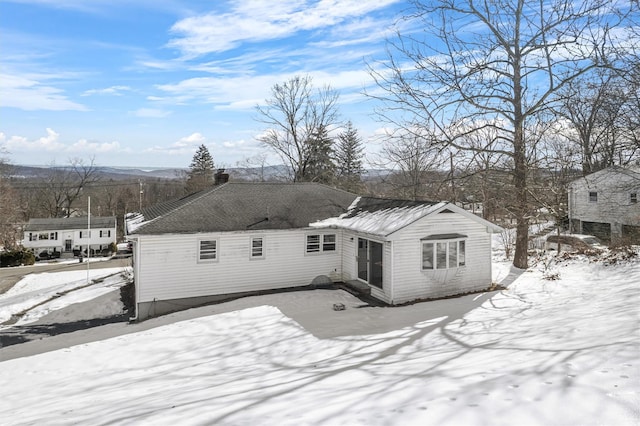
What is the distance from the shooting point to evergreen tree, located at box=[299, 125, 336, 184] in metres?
35.3

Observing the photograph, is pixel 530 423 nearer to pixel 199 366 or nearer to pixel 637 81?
pixel 199 366

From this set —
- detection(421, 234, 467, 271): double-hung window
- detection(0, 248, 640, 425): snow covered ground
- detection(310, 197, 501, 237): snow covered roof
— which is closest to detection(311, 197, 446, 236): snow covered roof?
detection(310, 197, 501, 237): snow covered roof

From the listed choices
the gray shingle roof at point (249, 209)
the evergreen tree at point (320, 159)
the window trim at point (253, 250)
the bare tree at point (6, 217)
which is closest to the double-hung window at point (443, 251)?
the gray shingle roof at point (249, 209)

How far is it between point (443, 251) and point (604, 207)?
78.3 feet

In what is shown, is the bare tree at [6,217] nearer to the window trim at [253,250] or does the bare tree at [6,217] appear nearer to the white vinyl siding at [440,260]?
the window trim at [253,250]

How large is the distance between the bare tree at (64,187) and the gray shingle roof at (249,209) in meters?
48.5

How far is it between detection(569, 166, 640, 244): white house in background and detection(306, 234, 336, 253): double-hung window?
18.7 meters

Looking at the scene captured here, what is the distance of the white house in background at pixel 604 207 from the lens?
2697 cm

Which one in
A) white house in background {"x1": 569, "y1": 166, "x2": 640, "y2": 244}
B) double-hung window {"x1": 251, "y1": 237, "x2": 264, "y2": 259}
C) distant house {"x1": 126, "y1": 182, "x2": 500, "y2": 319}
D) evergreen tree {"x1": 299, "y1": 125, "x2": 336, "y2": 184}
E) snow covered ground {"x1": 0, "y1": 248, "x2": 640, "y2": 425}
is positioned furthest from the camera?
evergreen tree {"x1": 299, "y1": 125, "x2": 336, "y2": 184}

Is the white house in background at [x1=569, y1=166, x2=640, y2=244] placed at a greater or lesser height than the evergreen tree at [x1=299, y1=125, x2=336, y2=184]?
lesser

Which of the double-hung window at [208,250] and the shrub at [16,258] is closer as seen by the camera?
the double-hung window at [208,250]

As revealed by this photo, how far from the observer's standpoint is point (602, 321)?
28.7 feet

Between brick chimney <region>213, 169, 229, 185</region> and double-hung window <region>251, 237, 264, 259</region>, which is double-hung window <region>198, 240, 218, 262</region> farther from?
brick chimney <region>213, 169, 229, 185</region>

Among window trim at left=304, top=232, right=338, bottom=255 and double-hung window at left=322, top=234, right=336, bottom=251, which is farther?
double-hung window at left=322, top=234, right=336, bottom=251
